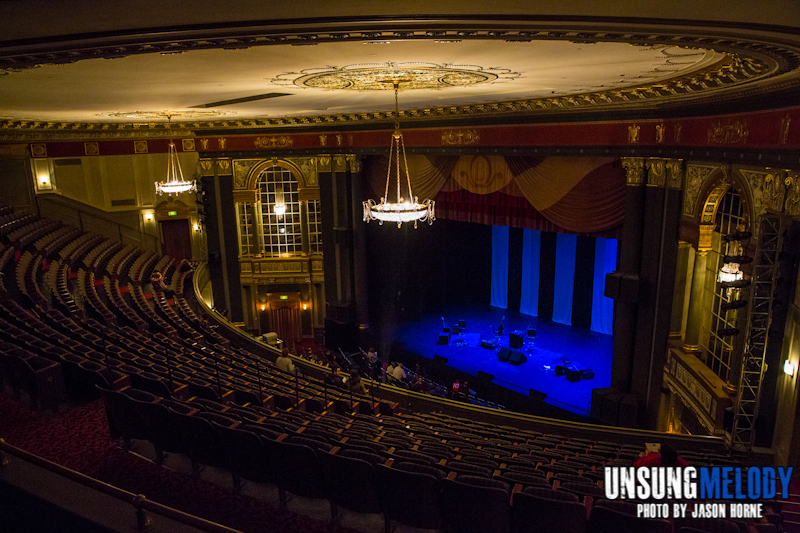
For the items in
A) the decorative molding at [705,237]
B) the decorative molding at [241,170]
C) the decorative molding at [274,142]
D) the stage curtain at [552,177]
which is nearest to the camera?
the decorative molding at [705,237]

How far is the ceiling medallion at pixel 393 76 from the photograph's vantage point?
5.32 m

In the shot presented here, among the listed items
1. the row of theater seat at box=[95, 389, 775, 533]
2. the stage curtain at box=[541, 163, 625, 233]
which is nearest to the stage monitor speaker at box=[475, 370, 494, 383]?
the stage curtain at box=[541, 163, 625, 233]

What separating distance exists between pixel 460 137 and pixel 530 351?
5.75 meters

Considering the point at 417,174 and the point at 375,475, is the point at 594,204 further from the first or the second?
the point at 375,475

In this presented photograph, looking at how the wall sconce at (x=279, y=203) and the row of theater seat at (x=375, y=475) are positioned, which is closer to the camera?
the row of theater seat at (x=375, y=475)

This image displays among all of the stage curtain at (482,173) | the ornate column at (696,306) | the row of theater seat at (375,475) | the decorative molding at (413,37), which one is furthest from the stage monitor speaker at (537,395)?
the decorative molding at (413,37)

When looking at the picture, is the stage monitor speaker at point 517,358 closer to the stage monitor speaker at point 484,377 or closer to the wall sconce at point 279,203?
the stage monitor speaker at point 484,377

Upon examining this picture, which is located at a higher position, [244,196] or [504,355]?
[244,196]

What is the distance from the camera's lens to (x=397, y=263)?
49.5 ft

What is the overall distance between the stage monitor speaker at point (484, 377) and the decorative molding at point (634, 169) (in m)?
5.26

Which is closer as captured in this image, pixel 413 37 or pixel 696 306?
pixel 413 37

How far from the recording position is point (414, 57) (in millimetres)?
4699

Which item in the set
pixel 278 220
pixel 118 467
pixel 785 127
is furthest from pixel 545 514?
pixel 278 220

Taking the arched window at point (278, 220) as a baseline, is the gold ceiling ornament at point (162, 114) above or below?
above
